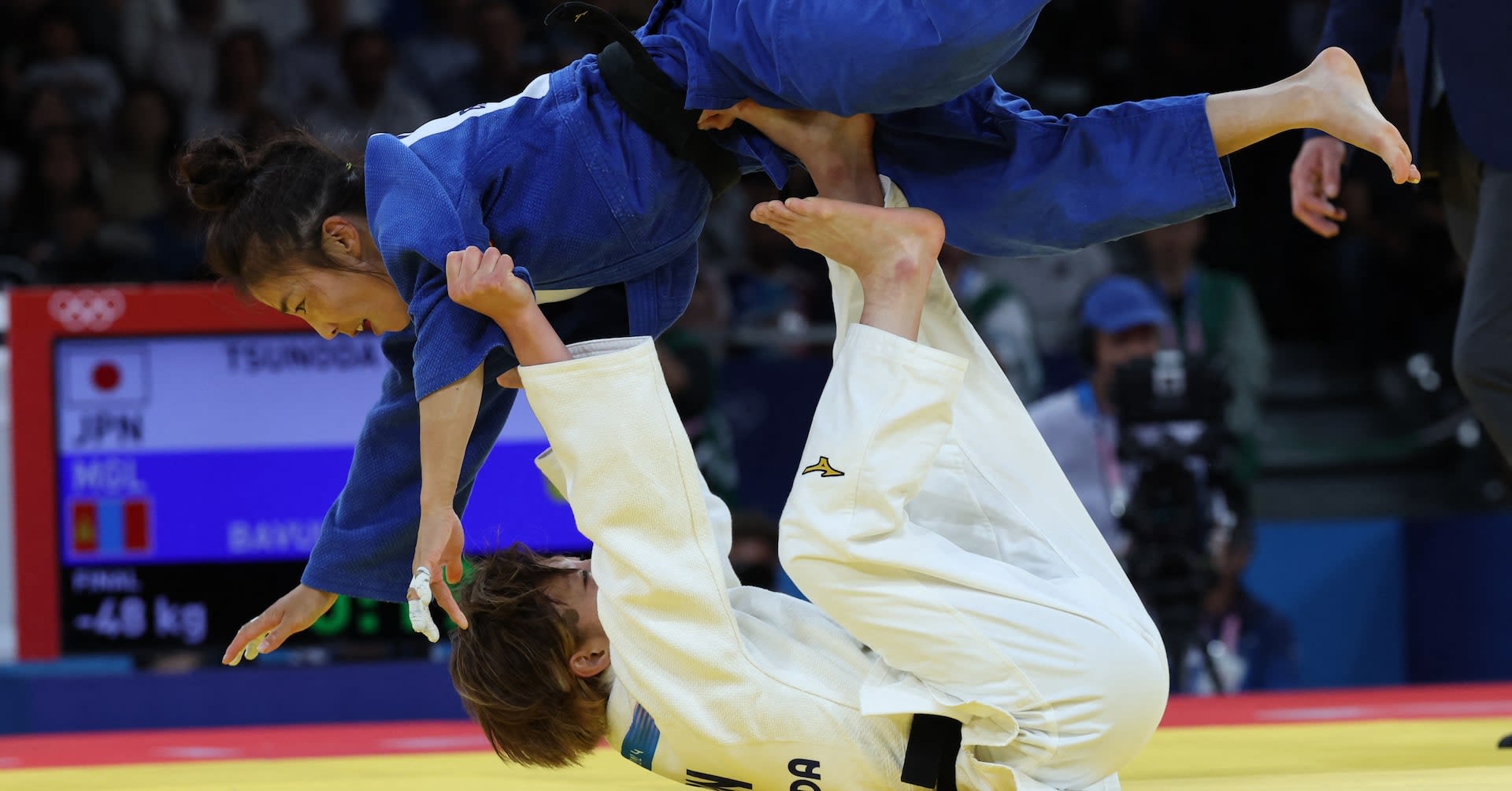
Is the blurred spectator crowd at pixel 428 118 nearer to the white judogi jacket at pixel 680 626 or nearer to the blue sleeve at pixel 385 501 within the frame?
the blue sleeve at pixel 385 501

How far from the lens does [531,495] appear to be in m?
3.65

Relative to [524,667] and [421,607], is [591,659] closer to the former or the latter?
[524,667]

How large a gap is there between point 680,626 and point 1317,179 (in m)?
1.33

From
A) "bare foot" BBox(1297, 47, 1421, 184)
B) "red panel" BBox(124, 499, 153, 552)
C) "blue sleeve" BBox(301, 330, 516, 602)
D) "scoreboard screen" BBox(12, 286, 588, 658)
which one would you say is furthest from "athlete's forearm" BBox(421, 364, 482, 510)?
"red panel" BBox(124, 499, 153, 552)

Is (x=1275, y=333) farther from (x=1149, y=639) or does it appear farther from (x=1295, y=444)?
(x=1149, y=639)

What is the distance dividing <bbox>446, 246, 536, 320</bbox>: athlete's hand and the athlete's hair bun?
1.45ft

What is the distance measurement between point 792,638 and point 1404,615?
128 inches

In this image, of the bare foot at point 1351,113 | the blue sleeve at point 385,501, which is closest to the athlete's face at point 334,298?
the blue sleeve at point 385,501

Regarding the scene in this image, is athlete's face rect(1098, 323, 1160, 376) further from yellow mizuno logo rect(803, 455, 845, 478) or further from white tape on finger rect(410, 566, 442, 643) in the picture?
white tape on finger rect(410, 566, 442, 643)

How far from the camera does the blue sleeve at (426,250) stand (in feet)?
6.23

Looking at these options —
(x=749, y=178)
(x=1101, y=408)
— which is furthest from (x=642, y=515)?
(x=749, y=178)

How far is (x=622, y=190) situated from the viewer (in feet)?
6.89

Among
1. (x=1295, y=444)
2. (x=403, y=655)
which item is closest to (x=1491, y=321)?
(x=403, y=655)

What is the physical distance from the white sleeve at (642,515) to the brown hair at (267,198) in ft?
1.60
